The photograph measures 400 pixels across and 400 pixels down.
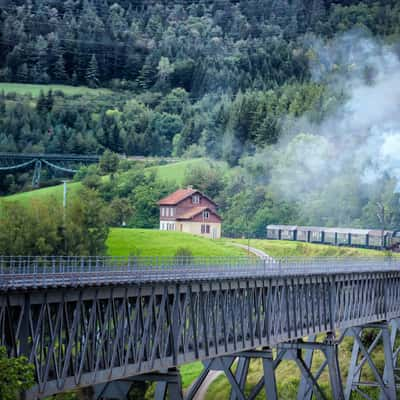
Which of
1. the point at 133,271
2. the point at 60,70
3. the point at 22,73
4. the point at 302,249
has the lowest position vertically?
the point at 302,249

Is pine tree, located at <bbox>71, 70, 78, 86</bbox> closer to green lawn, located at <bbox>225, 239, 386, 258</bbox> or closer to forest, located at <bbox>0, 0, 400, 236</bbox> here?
forest, located at <bbox>0, 0, 400, 236</bbox>

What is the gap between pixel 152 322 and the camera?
154 feet

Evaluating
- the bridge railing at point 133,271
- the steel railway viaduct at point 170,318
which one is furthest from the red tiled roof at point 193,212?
the steel railway viaduct at point 170,318

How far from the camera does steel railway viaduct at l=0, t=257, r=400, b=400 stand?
39344mm

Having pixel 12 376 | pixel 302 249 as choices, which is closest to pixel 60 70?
pixel 302 249

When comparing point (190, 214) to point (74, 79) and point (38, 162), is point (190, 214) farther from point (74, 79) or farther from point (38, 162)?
point (74, 79)

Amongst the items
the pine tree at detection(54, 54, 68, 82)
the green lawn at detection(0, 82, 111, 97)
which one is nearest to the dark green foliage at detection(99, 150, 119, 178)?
the green lawn at detection(0, 82, 111, 97)

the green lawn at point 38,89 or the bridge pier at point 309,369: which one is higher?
the green lawn at point 38,89

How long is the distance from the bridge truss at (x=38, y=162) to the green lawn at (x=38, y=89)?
2172cm

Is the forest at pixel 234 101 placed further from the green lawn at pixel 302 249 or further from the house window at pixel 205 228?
the green lawn at pixel 302 249

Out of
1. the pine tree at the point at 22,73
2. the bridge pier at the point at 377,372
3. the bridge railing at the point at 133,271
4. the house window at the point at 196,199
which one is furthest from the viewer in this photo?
the pine tree at the point at 22,73

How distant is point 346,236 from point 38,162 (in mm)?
45614

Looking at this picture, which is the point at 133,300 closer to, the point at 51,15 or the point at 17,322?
the point at 17,322

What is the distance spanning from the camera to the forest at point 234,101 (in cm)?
13962
